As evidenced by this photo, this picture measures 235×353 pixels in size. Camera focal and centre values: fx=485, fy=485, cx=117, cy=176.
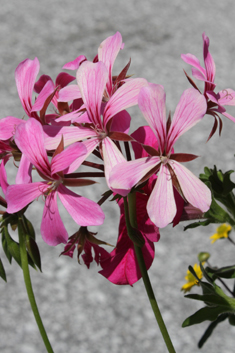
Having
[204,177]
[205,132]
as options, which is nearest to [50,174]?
[204,177]

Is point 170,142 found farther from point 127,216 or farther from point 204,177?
point 204,177

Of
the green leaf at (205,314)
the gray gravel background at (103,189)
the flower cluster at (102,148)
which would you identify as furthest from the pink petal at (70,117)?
the gray gravel background at (103,189)

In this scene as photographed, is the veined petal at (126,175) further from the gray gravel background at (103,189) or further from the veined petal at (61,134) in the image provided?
the gray gravel background at (103,189)

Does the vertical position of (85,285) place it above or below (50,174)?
below

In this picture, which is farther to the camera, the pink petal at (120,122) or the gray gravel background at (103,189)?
the gray gravel background at (103,189)

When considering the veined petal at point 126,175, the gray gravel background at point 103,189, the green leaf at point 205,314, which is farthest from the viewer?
the gray gravel background at point 103,189

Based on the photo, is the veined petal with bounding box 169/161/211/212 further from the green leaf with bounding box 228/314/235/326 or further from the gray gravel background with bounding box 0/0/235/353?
the gray gravel background with bounding box 0/0/235/353
